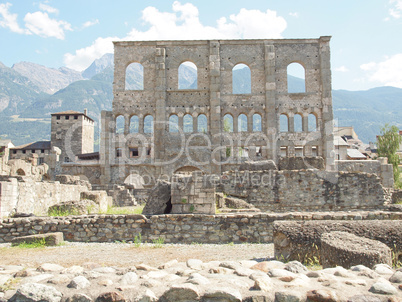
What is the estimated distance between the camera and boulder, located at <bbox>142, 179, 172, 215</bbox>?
1002cm

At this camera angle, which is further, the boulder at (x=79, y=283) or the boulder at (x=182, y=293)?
the boulder at (x=79, y=283)

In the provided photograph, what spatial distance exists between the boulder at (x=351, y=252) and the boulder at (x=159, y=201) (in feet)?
18.2

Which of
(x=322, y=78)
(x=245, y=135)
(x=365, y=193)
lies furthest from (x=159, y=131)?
(x=365, y=193)

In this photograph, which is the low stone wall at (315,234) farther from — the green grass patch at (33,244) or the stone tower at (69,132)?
the stone tower at (69,132)

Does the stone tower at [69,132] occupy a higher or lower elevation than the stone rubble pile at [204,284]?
higher

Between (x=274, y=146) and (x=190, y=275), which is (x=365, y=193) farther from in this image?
(x=274, y=146)

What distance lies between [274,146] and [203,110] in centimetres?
656

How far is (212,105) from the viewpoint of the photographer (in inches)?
1212

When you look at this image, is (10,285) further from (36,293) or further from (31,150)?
(31,150)

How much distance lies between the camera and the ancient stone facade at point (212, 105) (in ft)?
100

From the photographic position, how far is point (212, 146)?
30.5 metres

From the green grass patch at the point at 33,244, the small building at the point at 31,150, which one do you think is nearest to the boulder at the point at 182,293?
the green grass patch at the point at 33,244

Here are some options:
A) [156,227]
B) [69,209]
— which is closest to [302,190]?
[156,227]

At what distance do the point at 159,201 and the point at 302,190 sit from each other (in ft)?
22.5
